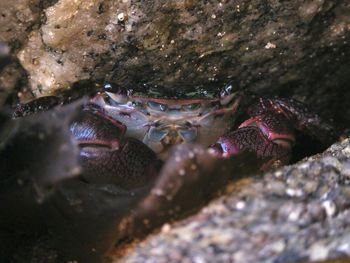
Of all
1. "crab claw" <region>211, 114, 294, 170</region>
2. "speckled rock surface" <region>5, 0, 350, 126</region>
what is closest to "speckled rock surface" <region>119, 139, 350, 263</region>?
"crab claw" <region>211, 114, 294, 170</region>

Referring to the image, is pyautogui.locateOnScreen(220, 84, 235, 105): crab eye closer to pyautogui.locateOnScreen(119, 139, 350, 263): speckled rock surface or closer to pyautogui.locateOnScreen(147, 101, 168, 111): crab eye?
pyautogui.locateOnScreen(147, 101, 168, 111): crab eye

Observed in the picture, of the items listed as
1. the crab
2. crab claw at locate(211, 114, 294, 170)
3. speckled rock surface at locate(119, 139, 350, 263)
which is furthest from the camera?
crab claw at locate(211, 114, 294, 170)

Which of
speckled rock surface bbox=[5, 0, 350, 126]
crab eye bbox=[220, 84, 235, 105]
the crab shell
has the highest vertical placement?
speckled rock surface bbox=[5, 0, 350, 126]

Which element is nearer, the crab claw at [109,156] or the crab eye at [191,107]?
the crab claw at [109,156]

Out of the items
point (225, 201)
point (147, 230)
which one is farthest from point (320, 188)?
point (147, 230)

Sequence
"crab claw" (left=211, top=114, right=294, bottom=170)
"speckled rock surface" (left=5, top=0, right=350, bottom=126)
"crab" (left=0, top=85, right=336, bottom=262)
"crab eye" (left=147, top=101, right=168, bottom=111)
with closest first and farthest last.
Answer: "crab" (left=0, top=85, right=336, bottom=262) < "speckled rock surface" (left=5, top=0, right=350, bottom=126) < "crab claw" (left=211, top=114, right=294, bottom=170) < "crab eye" (left=147, top=101, right=168, bottom=111)

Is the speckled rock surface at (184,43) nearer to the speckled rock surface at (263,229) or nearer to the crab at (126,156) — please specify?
the crab at (126,156)

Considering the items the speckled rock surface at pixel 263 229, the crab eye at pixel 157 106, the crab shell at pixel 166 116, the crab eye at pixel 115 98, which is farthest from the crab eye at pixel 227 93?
the speckled rock surface at pixel 263 229

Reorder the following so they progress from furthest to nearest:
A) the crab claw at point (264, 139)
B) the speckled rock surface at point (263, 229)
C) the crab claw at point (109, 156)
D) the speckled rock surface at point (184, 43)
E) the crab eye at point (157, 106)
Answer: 1. the crab eye at point (157, 106)
2. the crab claw at point (264, 139)
3. the speckled rock surface at point (184, 43)
4. the crab claw at point (109, 156)
5. the speckled rock surface at point (263, 229)
